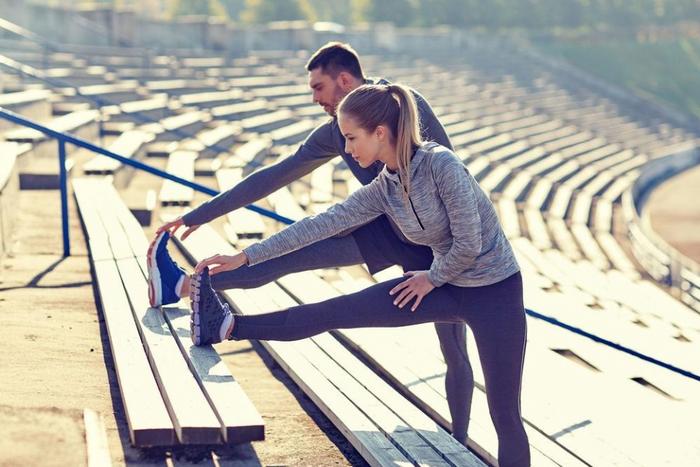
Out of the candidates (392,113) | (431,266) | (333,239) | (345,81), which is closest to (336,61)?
(345,81)

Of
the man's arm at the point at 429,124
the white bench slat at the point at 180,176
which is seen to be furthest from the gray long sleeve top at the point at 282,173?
the white bench slat at the point at 180,176

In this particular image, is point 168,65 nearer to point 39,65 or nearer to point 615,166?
point 39,65

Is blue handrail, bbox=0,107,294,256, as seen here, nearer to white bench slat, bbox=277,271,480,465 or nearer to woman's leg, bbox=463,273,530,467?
white bench slat, bbox=277,271,480,465

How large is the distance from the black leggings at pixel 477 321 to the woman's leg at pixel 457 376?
1.67ft

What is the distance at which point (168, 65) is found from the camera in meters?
20.6

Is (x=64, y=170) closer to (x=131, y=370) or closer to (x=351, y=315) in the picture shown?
(x=131, y=370)

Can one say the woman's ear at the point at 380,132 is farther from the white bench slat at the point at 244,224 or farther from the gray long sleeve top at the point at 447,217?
the white bench slat at the point at 244,224

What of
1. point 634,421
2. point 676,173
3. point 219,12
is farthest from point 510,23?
point 634,421

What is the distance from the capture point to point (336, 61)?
173 inches

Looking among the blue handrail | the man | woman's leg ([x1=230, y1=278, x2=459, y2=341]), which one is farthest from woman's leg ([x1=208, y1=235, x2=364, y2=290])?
the blue handrail

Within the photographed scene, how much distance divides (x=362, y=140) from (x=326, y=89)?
2.86ft

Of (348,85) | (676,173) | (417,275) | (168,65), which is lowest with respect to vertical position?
(676,173)

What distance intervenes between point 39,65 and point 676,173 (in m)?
20.2

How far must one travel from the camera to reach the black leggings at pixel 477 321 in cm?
373
